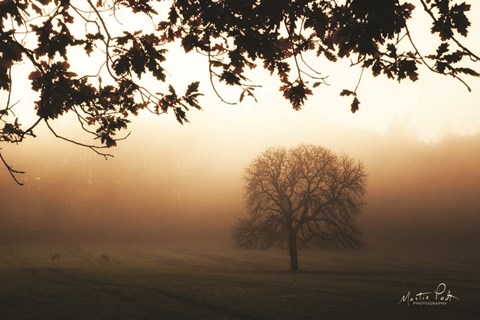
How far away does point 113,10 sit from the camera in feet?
21.8

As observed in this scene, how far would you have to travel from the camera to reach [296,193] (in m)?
39.6

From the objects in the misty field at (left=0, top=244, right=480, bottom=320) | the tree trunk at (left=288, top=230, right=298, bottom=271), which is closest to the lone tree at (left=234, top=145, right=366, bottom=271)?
the tree trunk at (left=288, top=230, right=298, bottom=271)

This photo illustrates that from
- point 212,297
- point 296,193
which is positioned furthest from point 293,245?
point 212,297

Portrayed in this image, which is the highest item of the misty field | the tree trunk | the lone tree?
the lone tree

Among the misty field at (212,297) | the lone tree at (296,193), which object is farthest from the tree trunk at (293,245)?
the misty field at (212,297)

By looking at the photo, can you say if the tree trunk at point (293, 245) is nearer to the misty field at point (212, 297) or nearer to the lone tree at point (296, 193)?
the lone tree at point (296, 193)

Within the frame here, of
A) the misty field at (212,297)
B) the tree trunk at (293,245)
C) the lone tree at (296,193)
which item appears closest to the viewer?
the misty field at (212,297)

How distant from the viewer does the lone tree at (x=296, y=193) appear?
124ft

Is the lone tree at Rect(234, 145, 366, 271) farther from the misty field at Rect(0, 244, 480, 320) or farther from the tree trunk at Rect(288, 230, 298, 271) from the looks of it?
the misty field at Rect(0, 244, 480, 320)

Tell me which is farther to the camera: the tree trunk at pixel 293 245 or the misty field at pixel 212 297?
the tree trunk at pixel 293 245

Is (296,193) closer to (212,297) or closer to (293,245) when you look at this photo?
(293,245)

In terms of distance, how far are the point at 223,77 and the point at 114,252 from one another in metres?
60.3

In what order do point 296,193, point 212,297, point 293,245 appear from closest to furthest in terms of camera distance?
point 212,297 < point 293,245 < point 296,193

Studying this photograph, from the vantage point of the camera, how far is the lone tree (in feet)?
124
